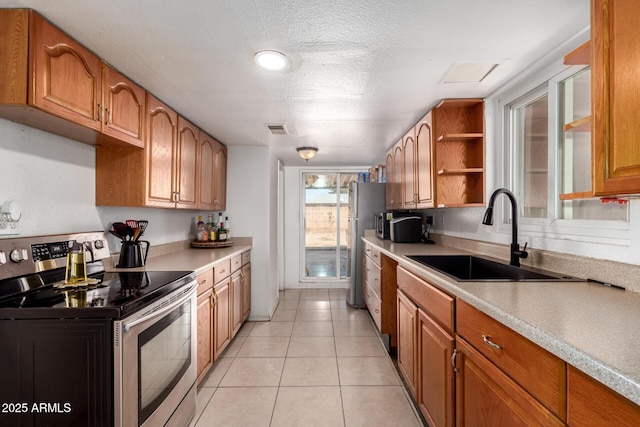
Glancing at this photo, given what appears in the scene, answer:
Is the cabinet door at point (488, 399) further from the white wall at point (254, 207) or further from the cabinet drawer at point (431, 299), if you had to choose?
the white wall at point (254, 207)

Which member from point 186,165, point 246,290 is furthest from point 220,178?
point 246,290

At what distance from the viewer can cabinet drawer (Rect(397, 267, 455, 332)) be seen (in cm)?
151

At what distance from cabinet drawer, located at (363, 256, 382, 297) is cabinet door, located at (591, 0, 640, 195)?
7.41 ft

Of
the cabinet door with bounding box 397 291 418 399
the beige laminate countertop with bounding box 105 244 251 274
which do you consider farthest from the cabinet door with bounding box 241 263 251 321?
the cabinet door with bounding box 397 291 418 399

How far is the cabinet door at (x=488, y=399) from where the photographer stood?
938 millimetres

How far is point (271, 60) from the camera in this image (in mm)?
1757

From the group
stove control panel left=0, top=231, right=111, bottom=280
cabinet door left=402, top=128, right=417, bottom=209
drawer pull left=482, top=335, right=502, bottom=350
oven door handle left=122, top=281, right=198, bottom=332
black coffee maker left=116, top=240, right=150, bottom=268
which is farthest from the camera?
cabinet door left=402, top=128, right=417, bottom=209

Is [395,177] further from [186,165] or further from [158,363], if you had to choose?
[158,363]

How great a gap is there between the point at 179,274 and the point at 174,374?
1.74 ft

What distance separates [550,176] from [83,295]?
243cm

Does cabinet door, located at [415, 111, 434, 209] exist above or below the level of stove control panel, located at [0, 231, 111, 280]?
above

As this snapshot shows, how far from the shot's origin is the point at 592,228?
1.54 metres

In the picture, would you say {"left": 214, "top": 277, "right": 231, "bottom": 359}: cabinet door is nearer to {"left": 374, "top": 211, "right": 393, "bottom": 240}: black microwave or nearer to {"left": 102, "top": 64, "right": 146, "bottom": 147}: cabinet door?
{"left": 102, "top": 64, "right": 146, "bottom": 147}: cabinet door

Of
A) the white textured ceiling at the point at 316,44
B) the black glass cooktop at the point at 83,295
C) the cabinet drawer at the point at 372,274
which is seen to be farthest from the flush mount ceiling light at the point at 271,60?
the cabinet drawer at the point at 372,274
